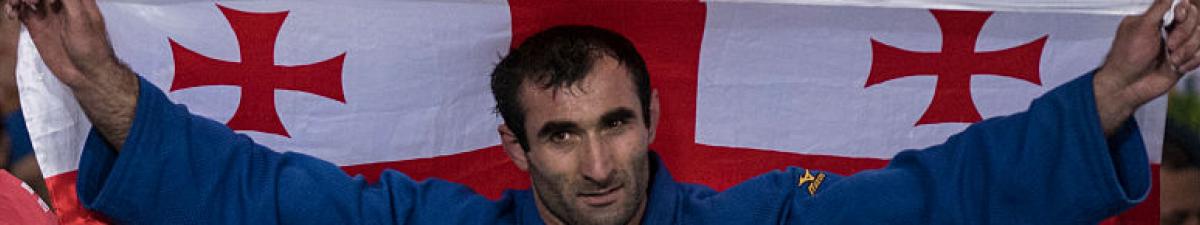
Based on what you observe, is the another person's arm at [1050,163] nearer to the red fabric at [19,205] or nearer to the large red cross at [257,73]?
the large red cross at [257,73]

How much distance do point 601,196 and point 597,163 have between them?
8 centimetres

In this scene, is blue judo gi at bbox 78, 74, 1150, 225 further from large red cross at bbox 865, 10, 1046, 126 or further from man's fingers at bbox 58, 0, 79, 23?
large red cross at bbox 865, 10, 1046, 126

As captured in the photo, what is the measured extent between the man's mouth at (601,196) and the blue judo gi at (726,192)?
22 cm

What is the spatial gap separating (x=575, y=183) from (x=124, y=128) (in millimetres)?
789

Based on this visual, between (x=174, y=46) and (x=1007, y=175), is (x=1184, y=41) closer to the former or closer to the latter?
(x=1007, y=175)

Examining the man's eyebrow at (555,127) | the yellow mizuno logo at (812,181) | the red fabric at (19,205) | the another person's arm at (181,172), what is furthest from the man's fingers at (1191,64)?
the red fabric at (19,205)

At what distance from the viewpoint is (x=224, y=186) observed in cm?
339

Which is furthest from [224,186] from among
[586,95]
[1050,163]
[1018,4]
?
[1018,4]

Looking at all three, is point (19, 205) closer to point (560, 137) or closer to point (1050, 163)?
point (560, 137)

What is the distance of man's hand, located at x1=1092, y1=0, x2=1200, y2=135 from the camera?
2818mm

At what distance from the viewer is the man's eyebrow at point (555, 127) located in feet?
10.4

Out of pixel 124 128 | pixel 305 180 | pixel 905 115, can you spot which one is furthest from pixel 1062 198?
pixel 124 128

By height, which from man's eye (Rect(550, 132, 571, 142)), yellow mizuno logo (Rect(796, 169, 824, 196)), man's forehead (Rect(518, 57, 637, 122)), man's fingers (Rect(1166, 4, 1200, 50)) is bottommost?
yellow mizuno logo (Rect(796, 169, 824, 196))

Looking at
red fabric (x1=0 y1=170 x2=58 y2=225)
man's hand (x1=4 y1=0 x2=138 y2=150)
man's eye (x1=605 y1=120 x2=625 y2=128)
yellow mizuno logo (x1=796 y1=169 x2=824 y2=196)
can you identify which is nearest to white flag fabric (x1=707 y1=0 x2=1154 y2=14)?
yellow mizuno logo (x1=796 y1=169 x2=824 y2=196)
